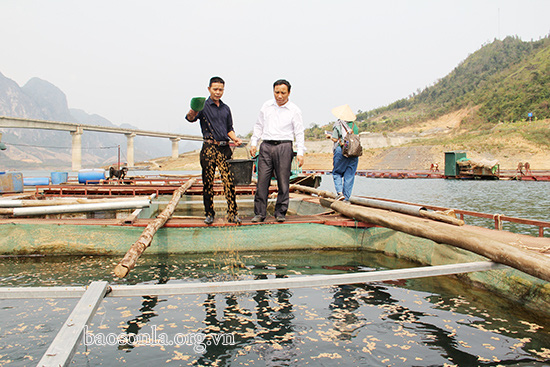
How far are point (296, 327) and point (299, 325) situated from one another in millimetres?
45

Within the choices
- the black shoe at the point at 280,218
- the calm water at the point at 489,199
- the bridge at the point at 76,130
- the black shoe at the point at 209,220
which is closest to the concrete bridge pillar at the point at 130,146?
the bridge at the point at 76,130

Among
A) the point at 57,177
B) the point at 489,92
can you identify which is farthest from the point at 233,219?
the point at 489,92

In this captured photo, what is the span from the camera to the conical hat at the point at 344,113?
7.51 metres

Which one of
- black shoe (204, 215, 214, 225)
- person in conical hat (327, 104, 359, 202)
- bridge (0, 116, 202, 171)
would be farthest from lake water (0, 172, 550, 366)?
bridge (0, 116, 202, 171)

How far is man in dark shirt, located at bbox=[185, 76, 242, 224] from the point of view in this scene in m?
5.25

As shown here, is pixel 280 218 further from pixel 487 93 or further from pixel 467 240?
pixel 487 93

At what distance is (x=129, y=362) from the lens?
2.35 metres

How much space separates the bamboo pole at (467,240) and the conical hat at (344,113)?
103 inches

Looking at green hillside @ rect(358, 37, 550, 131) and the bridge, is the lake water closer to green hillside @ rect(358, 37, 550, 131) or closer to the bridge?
green hillside @ rect(358, 37, 550, 131)

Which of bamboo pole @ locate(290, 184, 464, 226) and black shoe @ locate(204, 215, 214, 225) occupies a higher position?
bamboo pole @ locate(290, 184, 464, 226)

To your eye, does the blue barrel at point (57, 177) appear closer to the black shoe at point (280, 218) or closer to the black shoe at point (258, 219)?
the black shoe at point (258, 219)

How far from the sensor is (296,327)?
9.43 feet

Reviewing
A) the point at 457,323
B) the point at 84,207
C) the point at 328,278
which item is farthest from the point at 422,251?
the point at 84,207

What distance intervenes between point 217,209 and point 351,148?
3.60 metres
